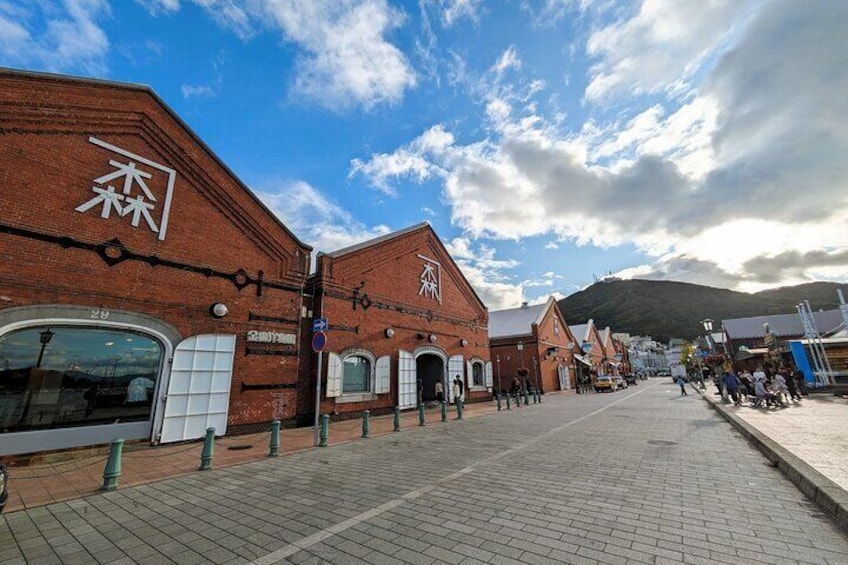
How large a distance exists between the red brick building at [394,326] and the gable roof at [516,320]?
10072 mm

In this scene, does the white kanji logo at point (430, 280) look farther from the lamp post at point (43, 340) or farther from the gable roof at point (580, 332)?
the gable roof at point (580, 332)

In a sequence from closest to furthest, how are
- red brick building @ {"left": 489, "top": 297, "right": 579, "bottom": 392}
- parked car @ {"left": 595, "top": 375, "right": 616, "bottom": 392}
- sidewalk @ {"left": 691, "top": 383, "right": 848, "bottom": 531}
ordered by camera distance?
sidewalk @ {"left": 691, "top": 383, "right": 848, "bottom": 531} → red brick building @ {"left": 489, "top": 297, "right": 579, "bottom": 392} → parked car @ {"left": 595, "top": 375, "right": 616, "bottom": 392}

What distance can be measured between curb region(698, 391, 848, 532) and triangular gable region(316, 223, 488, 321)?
13.7 metres

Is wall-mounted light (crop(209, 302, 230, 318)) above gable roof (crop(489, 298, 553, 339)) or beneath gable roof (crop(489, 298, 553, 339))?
beneath

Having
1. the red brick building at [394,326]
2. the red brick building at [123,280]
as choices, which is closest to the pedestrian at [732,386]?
the red brick building at [394,326]

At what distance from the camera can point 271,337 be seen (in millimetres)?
12367

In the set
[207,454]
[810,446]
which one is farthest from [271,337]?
[810,446]

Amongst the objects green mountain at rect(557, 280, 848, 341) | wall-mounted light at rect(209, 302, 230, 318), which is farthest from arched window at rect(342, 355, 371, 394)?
green mountain at rect(557, 280, 848, 341)

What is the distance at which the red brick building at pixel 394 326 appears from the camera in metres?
14.6

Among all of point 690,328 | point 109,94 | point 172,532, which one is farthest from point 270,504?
point 690,328

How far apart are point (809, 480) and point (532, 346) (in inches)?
1100

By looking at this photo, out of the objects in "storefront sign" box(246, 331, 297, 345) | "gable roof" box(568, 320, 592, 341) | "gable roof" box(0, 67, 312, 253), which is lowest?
"storefront sign" box(246, 331, 297, 345)

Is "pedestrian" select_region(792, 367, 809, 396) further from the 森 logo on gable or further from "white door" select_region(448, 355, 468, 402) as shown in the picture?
the 森 logo on gable

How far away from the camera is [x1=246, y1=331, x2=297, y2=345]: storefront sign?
38.9 feet
